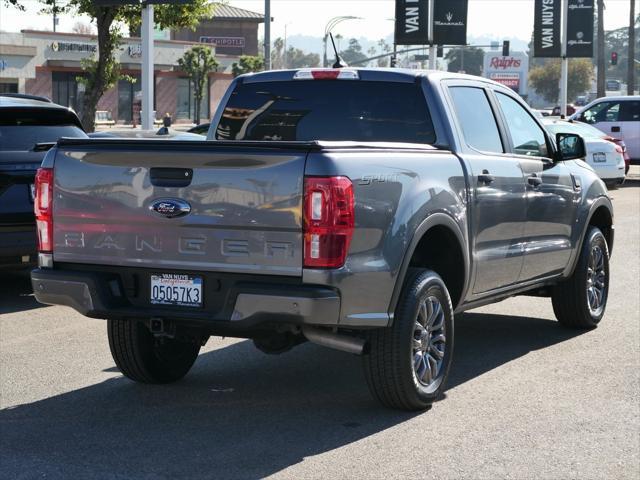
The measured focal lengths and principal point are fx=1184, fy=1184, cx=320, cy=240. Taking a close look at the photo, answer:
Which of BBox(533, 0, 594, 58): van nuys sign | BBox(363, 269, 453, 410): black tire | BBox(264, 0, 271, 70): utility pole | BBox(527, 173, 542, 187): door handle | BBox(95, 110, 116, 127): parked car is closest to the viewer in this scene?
BBox(363, 269, 453, 410): black tire

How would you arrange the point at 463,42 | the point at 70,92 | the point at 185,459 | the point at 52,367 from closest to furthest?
1. the point at 185,459
2. the point at 52,367
3. the point at 463,42
4. the point at 70,92

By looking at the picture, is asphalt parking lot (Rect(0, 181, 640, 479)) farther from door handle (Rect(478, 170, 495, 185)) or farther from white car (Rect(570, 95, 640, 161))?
white car (Rect(570, 95, 640, 161))

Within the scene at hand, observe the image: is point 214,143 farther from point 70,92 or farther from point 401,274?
point 70,92

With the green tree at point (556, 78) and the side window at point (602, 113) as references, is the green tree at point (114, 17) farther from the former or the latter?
the green tree at point (556, 78)

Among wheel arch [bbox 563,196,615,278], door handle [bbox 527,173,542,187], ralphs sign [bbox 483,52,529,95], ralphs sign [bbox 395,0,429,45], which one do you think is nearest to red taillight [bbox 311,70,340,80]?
door handle [bbox 527,173,542,187]

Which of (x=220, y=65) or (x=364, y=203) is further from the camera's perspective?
(x=220, y=65)

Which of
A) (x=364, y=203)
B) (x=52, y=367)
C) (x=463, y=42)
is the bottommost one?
(x=52, y=367)

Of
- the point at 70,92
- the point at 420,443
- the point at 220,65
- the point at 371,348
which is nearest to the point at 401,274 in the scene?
the point at 371,348

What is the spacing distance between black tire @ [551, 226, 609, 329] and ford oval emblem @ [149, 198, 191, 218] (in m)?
4.12

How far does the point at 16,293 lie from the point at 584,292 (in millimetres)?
5524

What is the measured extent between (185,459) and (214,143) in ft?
5.32

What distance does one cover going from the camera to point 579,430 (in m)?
6.48

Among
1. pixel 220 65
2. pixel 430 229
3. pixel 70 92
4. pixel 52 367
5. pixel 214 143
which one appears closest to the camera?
pixel 214 143

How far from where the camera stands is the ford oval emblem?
6.21 metres
